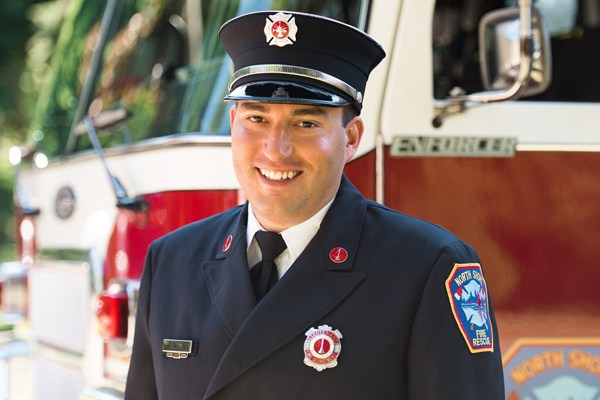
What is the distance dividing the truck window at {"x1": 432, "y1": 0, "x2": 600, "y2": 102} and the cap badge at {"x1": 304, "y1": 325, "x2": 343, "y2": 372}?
1.76 meters

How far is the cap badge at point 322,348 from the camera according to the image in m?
1.87

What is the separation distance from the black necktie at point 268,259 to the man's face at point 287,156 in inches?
1.1

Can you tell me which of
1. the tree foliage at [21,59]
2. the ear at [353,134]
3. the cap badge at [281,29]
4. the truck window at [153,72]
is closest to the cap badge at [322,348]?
the ear at [353,134]

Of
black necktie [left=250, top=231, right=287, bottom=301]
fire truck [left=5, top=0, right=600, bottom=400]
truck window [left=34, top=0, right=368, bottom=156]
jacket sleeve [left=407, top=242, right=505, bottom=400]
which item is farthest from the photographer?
truck window [left=34, top=0, right=368, bottom=156]

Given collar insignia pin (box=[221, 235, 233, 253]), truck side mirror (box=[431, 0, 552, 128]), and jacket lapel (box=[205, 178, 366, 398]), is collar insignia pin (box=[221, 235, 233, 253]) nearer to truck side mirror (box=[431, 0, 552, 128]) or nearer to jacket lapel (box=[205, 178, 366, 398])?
jacket lapel (box=[205, 178, 366, 398])

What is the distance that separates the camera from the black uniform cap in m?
1.99

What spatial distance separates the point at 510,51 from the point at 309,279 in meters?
1.14

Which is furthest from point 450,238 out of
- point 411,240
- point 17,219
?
point 17,219

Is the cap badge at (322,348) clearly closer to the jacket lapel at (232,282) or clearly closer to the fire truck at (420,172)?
the jacket lapel at (232,282)

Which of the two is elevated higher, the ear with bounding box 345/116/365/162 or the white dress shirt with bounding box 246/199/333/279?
the ear with bounding box 345/116/365/162

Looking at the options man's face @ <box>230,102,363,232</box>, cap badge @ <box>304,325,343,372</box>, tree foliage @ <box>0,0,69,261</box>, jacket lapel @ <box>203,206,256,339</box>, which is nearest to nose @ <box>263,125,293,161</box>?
man's face @ <box>230,102,363,232</box>

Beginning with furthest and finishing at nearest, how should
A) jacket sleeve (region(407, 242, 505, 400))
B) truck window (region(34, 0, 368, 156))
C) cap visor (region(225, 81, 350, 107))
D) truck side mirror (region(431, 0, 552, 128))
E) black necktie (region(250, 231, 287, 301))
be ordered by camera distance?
1. truck window (region(34, 0, 368, 156))
2. truck side mirror (region(431, 0, 552, 128))
3. black necktie (region(250, 231, 287, 301))
4. cap visor (region(225, 81, 350, 107))
5. jacket sleeve (region(407, 242, 505, 400))

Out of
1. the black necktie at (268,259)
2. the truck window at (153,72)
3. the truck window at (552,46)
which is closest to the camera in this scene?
the black necktie at (268,259)

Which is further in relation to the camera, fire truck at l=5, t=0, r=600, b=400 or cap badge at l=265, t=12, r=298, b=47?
fire truck at l=5, t=0, r=600, b=400
